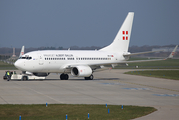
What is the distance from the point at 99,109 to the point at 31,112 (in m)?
4.60

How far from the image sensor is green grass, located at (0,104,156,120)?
1881cm

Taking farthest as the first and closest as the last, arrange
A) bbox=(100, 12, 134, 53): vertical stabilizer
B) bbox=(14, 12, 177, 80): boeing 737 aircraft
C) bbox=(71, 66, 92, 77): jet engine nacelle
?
bbox=(100, 12, 134, 53): vertical stabilizer, bbox=(71, 66, 92, 77): jet engine nacelle, bbox=(14, 12, 177, 80): boeing 737 aircraft

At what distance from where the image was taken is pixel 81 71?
4491cm

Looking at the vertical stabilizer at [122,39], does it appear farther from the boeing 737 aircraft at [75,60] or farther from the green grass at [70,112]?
the green grass at [70,112]

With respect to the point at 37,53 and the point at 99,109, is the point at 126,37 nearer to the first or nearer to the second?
the point at 37,53

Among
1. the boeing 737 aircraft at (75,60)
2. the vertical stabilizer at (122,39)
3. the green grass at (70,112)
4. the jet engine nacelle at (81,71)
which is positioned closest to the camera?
the green grass at (70,112)

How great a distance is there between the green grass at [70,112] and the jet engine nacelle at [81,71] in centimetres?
2213

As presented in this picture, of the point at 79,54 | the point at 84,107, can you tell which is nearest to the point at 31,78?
the point at 79,54

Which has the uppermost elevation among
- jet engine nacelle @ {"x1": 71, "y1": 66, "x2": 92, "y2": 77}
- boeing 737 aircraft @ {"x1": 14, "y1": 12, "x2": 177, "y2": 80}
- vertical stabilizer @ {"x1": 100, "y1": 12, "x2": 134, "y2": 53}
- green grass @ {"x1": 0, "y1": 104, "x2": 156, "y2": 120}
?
vertical stabilizer @ {"x1": 100, "y1": 12, "x2": 134, "y2": 53}

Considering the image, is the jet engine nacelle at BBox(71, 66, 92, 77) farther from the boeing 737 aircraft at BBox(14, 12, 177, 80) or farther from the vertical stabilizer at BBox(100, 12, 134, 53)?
the vertical stabilizer at BBox(100, 12, 134, 53)

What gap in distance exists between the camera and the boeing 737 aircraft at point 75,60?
4403cm

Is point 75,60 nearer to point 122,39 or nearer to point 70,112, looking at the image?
point 122,39

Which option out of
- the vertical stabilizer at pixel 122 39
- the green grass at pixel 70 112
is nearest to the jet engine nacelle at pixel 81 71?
the vertical stabilizer at pixel 122 39

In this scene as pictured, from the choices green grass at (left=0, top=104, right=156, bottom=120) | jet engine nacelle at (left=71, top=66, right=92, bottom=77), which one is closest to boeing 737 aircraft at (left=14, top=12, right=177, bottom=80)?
jet engine nacelle at (left=71, top=66, right=92, bottom=77)
